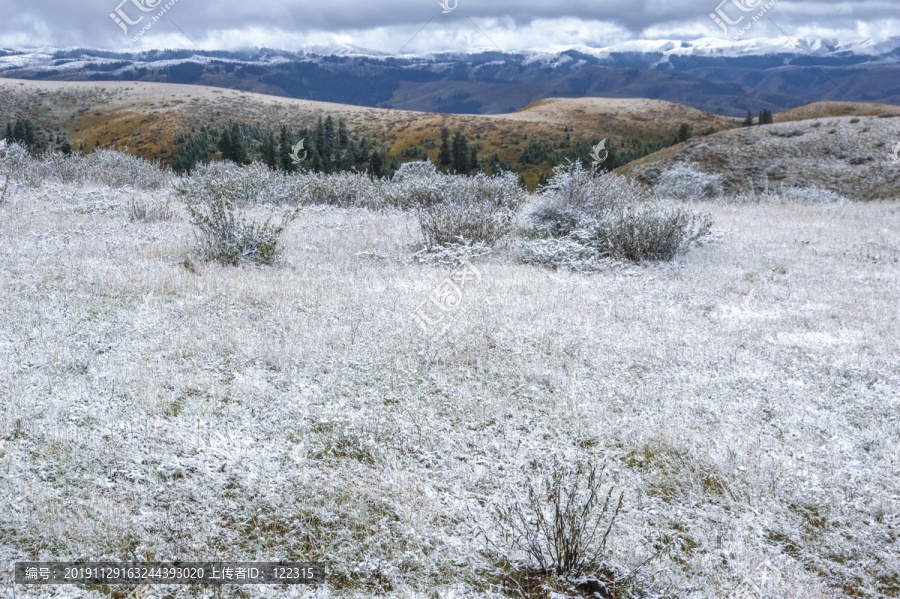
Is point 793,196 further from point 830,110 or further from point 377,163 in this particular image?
point 830,110

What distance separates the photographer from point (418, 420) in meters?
4.41

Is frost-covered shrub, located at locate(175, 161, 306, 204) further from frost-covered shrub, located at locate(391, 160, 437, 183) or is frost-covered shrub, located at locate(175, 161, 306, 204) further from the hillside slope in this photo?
the hillside slope

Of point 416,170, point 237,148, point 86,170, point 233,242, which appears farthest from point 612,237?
point 237,148

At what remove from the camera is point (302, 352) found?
5395 millimetres

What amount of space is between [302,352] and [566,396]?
2.64 m

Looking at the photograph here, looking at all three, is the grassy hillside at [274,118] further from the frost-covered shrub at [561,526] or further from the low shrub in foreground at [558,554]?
the low shrub in foreground at [558,554]

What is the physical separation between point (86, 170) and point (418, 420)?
19.0 m

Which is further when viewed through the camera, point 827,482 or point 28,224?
point 28,224

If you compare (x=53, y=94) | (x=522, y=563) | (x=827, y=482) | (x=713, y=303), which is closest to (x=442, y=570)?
(x=522, y=563)

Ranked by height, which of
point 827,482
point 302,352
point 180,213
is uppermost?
point 180,213

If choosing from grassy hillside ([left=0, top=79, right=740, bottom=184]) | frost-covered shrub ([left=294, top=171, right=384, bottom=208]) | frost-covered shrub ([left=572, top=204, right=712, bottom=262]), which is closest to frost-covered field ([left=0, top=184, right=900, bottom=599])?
frost-covered shrub ([left=572, top=204, right=712, bottom=262])

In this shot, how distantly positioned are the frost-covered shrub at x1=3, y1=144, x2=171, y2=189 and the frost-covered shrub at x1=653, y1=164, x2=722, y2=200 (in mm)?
19706

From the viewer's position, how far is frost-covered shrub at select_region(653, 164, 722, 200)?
23.1 meters

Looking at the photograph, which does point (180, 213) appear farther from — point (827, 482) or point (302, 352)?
point (827, 482)
